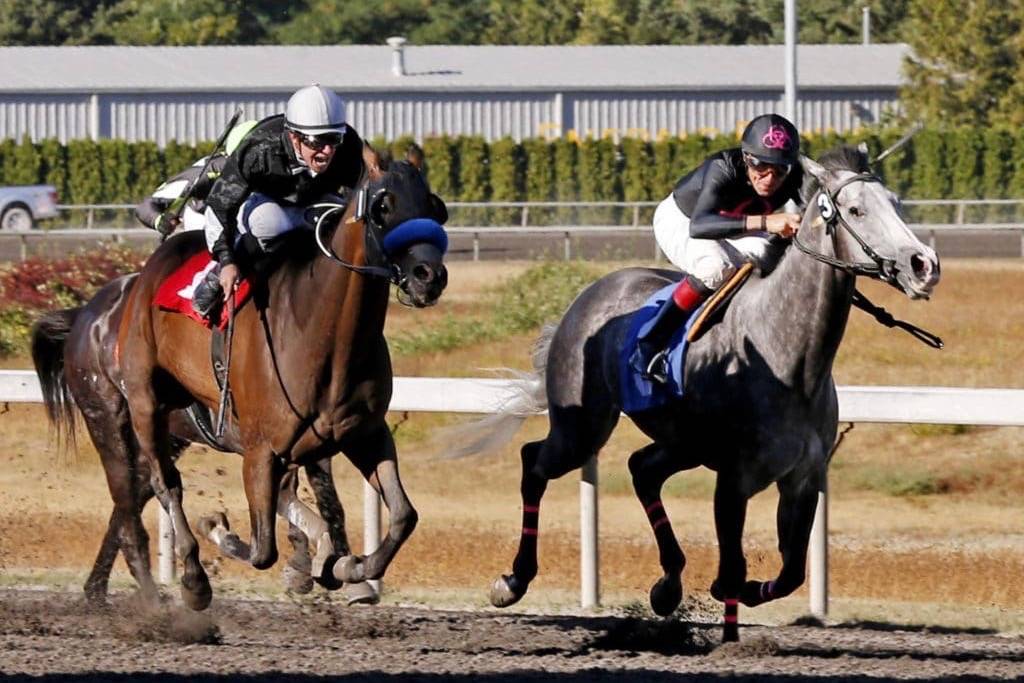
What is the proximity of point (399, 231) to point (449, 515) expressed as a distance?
16.0 feet

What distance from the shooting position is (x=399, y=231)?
241 inches

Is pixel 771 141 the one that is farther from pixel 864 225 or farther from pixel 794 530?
pixel 794 530

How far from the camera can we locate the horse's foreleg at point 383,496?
6.73 metres

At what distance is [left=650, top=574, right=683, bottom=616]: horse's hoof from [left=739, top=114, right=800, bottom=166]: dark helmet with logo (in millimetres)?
1545

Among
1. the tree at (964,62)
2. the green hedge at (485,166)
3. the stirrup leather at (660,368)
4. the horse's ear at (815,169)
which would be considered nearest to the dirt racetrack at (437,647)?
the stirrup leather at (660,368)

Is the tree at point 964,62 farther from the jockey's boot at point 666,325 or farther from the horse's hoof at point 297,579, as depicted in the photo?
the horse's hoof at point 297,579

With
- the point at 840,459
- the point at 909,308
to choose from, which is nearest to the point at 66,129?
the point at 909,308

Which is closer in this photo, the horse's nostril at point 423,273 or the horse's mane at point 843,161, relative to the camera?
the horse's nostril at point 423,273

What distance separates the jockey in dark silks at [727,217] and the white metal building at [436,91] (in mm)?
33789

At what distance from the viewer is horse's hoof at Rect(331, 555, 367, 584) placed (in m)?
6.89

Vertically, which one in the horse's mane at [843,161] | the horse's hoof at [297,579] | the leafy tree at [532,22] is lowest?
the horse's hoof at [297,579]

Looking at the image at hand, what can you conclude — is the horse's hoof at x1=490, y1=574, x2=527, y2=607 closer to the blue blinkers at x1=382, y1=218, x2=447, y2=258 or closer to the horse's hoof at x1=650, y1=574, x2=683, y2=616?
the horse's hoof at x1=650, y1=574, x2=683, y2=616

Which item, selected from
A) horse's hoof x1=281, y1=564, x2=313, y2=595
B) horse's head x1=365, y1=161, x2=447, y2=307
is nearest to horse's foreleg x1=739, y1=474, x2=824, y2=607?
horse's head x1=365, y1=161, x2=447, y2=307

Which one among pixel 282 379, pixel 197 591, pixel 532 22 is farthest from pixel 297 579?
pixel 532 22
